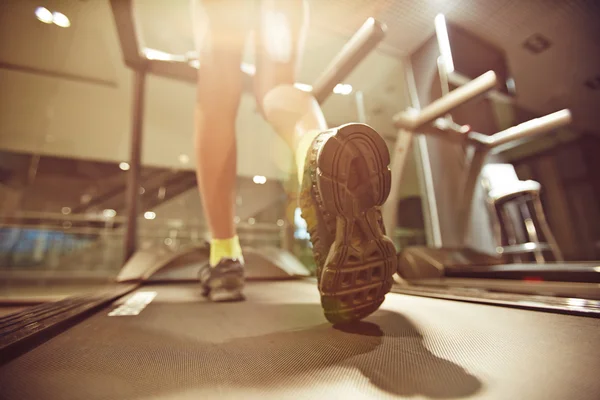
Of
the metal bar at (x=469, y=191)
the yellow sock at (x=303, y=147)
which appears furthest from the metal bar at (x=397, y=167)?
the yellow sock at (x=303, y=147)

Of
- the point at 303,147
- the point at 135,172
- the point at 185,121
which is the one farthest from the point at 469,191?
the point at 185,121

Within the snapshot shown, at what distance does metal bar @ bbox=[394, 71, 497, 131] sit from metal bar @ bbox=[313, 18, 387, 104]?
79cm

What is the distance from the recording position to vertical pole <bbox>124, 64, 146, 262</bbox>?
1.80 meters

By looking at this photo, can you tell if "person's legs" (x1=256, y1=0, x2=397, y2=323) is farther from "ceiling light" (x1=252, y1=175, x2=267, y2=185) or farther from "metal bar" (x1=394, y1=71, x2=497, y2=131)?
"ceiling light" (x1=252, y1=175, x2=267, y2=185)

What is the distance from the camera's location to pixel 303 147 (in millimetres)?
660

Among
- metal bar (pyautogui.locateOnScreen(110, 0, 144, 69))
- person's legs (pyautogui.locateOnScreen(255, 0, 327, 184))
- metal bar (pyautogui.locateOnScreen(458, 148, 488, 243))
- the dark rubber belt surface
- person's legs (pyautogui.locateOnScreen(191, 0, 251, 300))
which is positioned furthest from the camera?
metal bar (pyautogui.locateOnScreen(458, 148, 488, 243))

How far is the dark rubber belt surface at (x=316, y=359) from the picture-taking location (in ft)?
1.08

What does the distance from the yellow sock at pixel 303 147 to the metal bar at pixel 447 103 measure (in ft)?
3.80

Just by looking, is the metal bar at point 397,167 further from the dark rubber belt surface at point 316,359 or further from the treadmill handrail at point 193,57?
the dark rubber belt surface at point 316,359

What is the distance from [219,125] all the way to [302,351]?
2.21ft

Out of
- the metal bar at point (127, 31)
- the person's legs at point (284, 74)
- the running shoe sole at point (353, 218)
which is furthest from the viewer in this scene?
the metal bar at point (127, 31)

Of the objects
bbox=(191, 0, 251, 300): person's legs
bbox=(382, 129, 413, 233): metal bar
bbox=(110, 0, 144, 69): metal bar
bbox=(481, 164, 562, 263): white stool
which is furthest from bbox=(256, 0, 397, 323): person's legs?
bbox=(481, 164, 562, 263): white stool

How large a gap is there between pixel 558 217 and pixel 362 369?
22.8 feet

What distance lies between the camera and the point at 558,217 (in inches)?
220
